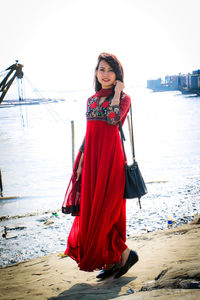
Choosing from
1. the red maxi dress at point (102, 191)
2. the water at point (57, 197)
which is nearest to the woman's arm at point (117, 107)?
the red maxi dress at point (102, 191)

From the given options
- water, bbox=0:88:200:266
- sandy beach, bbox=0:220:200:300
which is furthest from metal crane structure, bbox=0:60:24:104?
sandy beach, bbox=0:220:200:300

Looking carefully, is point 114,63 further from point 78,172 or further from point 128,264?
point 128,264

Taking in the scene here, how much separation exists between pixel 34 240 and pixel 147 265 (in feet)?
6.82

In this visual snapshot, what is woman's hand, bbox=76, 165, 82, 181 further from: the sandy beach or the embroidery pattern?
the sandy beach

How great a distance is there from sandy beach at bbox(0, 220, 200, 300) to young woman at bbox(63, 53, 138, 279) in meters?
0.17

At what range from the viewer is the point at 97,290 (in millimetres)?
2371

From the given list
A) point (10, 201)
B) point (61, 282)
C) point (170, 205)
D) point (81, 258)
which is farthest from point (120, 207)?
point (10, 201)

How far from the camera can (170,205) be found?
215 inches

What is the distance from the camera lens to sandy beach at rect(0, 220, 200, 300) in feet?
6.75

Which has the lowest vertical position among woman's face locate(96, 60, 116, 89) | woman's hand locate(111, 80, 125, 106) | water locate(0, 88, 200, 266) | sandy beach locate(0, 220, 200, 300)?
water locate(0, 88, 200, 266)

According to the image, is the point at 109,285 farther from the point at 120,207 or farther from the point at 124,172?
the point at 124,172

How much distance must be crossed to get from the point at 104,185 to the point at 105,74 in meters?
0.82

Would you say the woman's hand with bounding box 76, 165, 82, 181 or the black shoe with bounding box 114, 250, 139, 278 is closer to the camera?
the black shoe with bounding box 114, 250, 139, 278

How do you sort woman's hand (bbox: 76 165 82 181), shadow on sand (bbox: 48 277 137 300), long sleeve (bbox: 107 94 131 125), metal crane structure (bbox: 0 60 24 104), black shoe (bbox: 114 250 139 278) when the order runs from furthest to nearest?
1. metal crane structure (bbox: 0 60 24 104)
2. woman's hand (bbox: 76 165 82 181)
3. black shoe (bbox: 114 250 139 278)
4. long sleeve (bbox: 107 94 131 125)
5. shadow on sand (bbox: 48 277 137 300)
